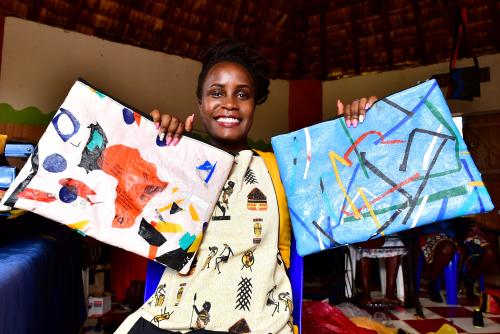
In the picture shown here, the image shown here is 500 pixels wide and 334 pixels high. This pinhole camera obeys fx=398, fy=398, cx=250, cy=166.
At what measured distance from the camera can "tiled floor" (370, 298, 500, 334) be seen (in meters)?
2.34

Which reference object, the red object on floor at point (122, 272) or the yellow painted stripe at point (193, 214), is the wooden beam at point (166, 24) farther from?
the yellow painted stripe at point (193, 214)

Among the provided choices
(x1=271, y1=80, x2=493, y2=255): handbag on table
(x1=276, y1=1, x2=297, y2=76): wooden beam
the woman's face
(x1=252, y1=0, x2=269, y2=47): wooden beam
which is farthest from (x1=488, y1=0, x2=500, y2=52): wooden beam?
the woman's face

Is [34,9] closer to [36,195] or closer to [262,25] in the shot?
[262,25]

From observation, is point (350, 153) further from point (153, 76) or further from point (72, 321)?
point (153, 76)

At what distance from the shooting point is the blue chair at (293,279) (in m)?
1.03

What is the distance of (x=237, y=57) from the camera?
118 centimetres

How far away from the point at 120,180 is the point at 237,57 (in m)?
0.51

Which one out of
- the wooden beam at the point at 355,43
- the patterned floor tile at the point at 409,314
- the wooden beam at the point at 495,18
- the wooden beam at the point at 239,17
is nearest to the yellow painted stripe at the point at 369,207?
the patterned floor tile at the point at 409,314

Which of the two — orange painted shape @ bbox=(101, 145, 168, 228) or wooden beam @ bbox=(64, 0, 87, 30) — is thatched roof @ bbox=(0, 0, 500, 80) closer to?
wooden beam @ bbox=(64, 0, 87, 30)

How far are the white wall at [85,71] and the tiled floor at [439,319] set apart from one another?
277 centimetres

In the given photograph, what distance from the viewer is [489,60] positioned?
168 inches

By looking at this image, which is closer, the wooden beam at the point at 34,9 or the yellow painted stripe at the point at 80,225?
the yellow painted stripe at the point at 80,225

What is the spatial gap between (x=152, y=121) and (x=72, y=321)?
874mm

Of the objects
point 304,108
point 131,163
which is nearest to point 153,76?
point 304,108
